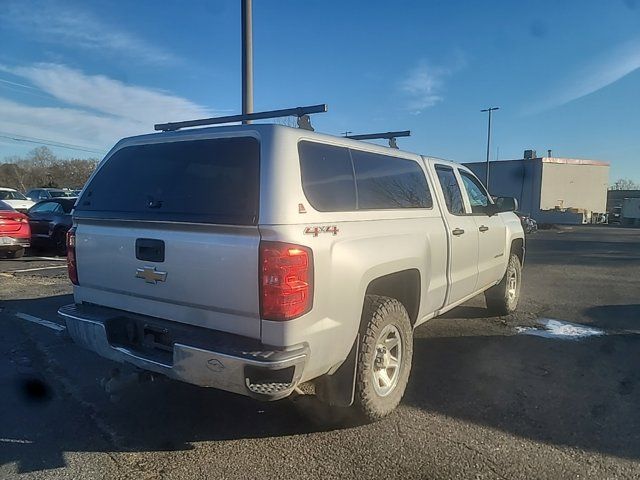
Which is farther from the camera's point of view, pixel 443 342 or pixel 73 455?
pixel 443 342

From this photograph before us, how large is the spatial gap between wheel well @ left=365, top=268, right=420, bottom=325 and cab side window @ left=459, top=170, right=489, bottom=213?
173 cm

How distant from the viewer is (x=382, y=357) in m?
3.61

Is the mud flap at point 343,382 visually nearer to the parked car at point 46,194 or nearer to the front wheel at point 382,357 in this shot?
the front wheel at point 382,357

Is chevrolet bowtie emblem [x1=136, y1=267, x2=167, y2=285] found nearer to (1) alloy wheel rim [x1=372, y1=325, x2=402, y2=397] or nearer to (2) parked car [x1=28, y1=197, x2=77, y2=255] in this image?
(1) alloy wheel rim [x1=372, y1=325, x2=402, y2=397]

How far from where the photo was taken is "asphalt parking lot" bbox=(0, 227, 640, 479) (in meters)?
2.97

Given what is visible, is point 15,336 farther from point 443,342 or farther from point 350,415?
point 443,342

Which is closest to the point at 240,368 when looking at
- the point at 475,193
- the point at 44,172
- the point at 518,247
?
the point at 475,193

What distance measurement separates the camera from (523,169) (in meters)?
51.2

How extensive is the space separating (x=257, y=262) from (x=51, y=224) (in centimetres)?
1188

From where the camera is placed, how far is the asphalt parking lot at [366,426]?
9.75 ft

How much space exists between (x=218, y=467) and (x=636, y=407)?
3165 mm

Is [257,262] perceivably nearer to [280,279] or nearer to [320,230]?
[280,279]

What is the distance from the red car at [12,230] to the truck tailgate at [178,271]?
876cm

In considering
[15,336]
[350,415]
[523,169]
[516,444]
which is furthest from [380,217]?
[523,169]
